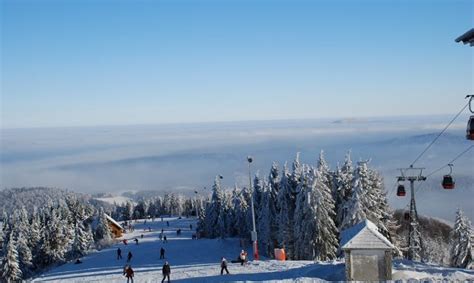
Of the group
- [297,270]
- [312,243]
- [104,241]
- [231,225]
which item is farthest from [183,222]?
[297,270]

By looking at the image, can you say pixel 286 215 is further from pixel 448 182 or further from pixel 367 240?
pixel 367 240

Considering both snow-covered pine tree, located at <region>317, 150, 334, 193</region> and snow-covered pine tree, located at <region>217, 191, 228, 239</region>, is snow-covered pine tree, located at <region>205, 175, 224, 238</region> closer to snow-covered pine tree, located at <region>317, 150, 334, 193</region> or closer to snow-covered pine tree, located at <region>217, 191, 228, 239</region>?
snow-covered pine tree, located at <region>217, 191, 228, 239</region>

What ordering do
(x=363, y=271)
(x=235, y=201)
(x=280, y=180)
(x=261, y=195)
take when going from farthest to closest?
(x=235, y=201) < (x=261, y=195) < (x=280, y=180) < (x=363, y=271)

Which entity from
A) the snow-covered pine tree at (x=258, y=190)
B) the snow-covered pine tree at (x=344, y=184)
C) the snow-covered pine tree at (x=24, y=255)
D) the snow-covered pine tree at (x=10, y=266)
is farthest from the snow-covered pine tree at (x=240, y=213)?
the snow-covered pine tree at (x=24, y=255)

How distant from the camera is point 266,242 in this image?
5297 centimetres

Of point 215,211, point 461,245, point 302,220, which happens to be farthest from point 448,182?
point 215,211

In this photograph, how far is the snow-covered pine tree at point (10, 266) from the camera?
63.9 meters

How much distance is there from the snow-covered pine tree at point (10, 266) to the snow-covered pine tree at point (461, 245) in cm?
5201

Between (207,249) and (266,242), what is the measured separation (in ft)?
20.9

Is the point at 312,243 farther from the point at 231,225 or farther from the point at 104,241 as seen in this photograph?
the point at 104,241

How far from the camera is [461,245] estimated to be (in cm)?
5131

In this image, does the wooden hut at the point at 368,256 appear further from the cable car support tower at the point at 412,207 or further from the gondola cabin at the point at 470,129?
the cable car support tower at the point at 412,207

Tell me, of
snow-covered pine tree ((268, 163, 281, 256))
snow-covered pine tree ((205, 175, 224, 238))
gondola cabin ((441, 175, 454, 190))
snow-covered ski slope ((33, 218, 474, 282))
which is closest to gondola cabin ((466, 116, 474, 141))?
snow-covered ski slope ((33, 218, 474, 282))

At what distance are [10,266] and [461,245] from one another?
53.4 m
